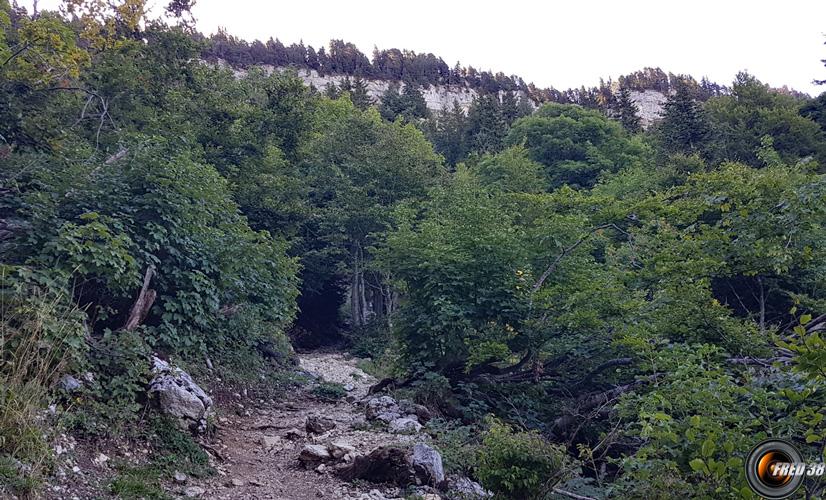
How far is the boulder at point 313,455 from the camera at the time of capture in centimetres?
646

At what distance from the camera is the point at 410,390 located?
976cm

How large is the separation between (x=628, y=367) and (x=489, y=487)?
15.5ft

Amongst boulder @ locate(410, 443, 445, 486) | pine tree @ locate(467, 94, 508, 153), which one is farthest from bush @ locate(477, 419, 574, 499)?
pine tree @ locate(467, 94, 508, 153)

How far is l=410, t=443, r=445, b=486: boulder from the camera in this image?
5.92 m

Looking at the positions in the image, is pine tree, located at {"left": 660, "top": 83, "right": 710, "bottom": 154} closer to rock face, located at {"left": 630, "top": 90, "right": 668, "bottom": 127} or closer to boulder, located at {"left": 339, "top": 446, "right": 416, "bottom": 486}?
boulder, located at {"left": 339, "top": 446, "right": 416, "bottom": 486}

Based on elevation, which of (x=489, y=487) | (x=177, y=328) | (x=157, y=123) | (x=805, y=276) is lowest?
(x=489, y=487)

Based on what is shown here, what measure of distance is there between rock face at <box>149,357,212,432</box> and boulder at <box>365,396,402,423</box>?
111 inches

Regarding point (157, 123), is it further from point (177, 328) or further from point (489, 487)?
point (489, 487)

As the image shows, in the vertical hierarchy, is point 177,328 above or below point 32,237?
below

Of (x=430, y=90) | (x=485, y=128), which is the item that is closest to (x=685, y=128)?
(x=485, y=128)

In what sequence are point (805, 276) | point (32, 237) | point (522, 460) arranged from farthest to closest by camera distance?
point (805, 276) < point (32, 237) < point (522, 460)

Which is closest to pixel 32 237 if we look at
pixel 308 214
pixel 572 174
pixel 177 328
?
pixel 177 328

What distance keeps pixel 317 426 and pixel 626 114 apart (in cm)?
4047

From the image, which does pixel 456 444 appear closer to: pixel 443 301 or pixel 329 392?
pixel 443 301
